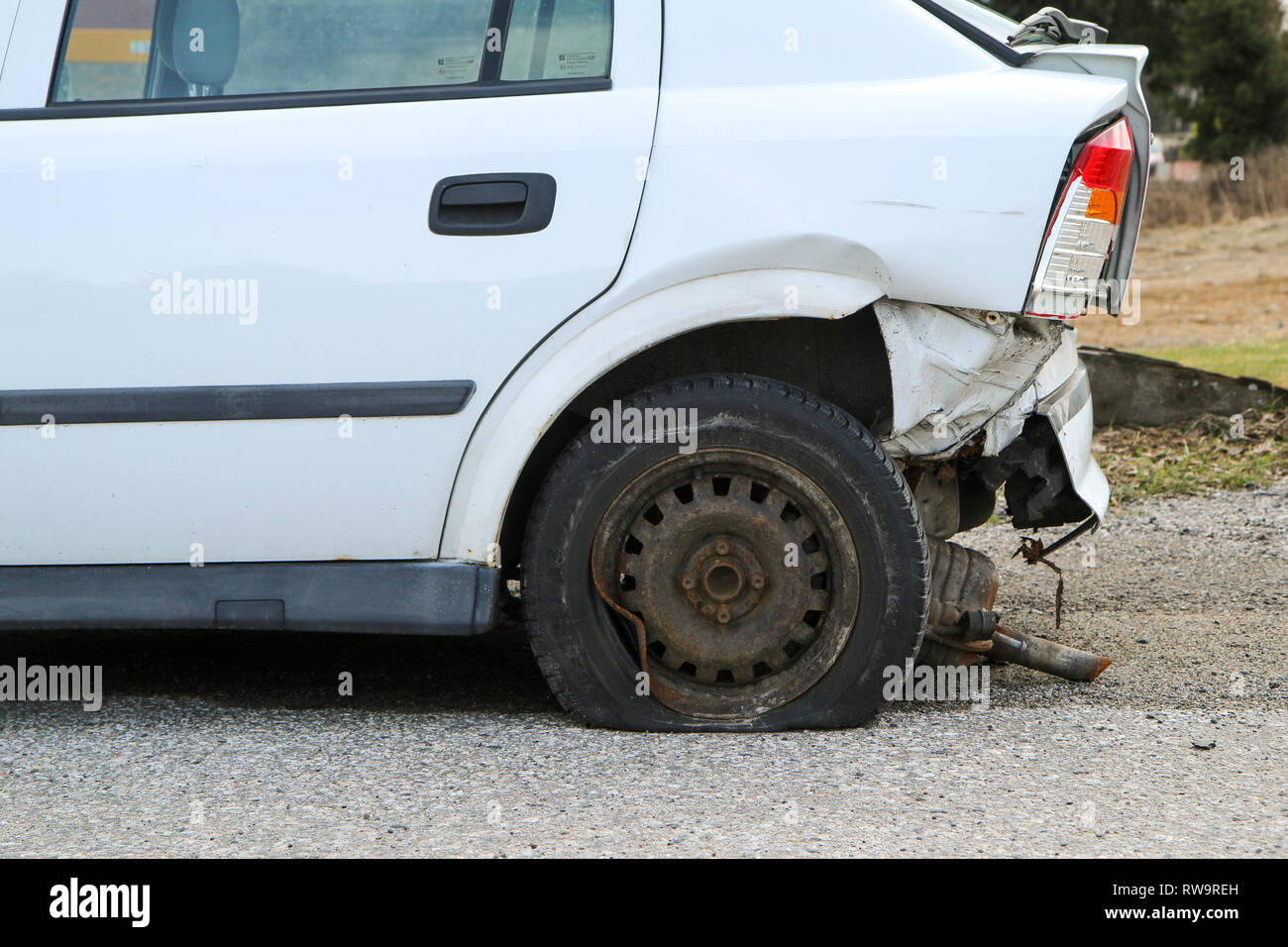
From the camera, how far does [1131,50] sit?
10.4 feet

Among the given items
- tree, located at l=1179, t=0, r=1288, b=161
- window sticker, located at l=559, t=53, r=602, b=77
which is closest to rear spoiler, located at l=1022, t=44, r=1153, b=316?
window sticker, located at l=559, t=53, r=602, b=77

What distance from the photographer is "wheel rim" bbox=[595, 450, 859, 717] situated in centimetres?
319

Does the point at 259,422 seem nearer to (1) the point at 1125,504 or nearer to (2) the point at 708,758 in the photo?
(2) the point at 708,758

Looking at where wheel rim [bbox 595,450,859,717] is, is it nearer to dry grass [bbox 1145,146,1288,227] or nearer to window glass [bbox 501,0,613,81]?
window glass [bbox 501,0,613,81]

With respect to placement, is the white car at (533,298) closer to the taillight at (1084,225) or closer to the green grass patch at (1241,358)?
the taillight at (1084,225)

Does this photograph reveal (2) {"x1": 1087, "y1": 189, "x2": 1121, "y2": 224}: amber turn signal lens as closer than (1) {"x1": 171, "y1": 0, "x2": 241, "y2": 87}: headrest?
Yes

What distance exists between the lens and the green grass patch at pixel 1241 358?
8.15 meters

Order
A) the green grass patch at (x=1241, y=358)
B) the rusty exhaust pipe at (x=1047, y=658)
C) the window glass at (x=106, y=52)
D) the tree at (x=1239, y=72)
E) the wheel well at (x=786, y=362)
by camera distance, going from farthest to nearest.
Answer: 1. the tree at (x=1239, y=72)
2. the green grass patch at (x=1241, y=358)
3. the rusty exhaust pipe at (x=1047, y=658)
4. the wheel well at (x=786, y=362)
5. the window glass at (x=106, y=52)

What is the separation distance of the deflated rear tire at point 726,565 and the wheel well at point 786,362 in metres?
0.15

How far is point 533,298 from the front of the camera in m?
3.05

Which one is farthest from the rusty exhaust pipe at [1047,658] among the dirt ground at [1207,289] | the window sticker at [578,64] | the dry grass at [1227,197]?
the dry grass at [1227,197]

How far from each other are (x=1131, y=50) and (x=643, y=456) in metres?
1.42

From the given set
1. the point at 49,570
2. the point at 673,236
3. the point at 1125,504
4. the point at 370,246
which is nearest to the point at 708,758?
the point at 673,236

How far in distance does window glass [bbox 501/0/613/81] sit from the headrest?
0.65 m
